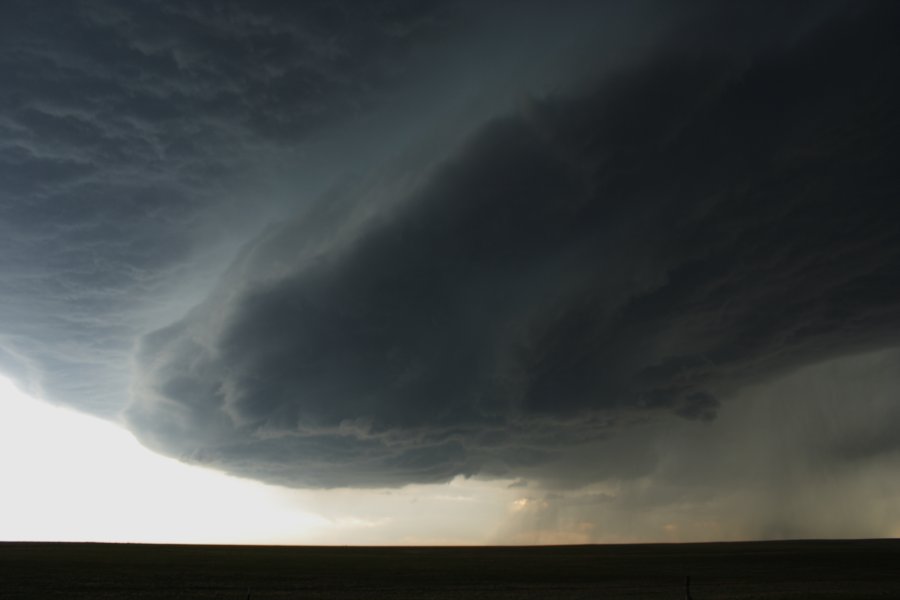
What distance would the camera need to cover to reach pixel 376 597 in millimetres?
49188

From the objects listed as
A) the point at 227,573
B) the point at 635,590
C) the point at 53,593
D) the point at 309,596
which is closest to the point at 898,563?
the point at 635,590

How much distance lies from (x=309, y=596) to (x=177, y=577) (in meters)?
22.4

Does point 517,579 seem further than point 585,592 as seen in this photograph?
Yes

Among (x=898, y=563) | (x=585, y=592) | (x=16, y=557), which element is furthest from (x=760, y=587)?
(x=16, y=557)

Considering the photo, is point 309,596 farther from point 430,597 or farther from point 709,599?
point 709,599

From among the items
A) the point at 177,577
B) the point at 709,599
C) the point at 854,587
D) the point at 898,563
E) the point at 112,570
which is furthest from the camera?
the point at 898,563

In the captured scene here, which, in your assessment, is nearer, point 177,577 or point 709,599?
point 709,599

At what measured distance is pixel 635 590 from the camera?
54.4 metres

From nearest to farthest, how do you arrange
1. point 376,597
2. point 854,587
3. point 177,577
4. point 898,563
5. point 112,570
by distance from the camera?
point 376,597
point 854,587
point 177,577
point 112,570
point 898,563

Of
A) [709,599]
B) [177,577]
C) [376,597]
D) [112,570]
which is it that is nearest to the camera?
[709,599]

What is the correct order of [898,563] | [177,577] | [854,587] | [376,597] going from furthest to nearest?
[898,563] < [177,577] < [854,587] < [376,597]

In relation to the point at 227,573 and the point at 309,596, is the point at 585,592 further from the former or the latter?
the point at 227,573

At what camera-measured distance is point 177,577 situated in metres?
64.2

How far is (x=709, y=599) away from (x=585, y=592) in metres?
11.0
